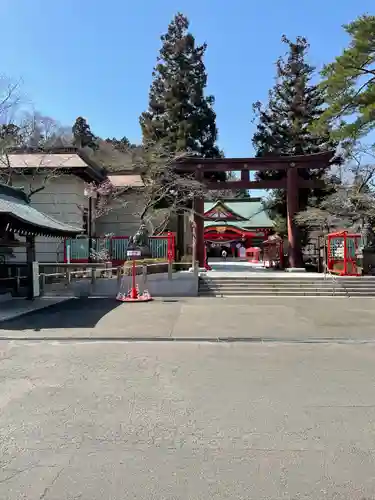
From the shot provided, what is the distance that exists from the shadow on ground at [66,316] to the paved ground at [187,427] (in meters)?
2.88

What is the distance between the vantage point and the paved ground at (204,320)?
889cm

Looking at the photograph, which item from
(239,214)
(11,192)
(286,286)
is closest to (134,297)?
(11,192)

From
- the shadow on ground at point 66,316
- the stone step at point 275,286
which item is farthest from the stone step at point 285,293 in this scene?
the shadow on ground at point 66,316

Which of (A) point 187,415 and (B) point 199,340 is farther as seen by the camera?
(B) point 199,340

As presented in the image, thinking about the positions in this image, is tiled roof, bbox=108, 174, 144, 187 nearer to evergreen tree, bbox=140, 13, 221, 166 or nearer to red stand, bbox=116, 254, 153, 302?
evergreen tree, bbox=140, 13, 221, 166

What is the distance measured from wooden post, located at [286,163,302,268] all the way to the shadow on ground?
40.2 feet

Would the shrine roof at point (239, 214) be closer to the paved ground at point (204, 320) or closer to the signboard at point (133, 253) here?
the signboard at point (133, 253)

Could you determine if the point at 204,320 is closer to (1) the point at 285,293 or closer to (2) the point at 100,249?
(1) the point at 285,293

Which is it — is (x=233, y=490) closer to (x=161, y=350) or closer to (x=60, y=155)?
(x=161, y=350)

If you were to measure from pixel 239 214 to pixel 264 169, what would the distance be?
19199 millimetres

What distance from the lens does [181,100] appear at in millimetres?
34688

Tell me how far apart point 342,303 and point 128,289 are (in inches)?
295

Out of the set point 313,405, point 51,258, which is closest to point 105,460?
point 313,405

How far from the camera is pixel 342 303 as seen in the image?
13727 millimetres
